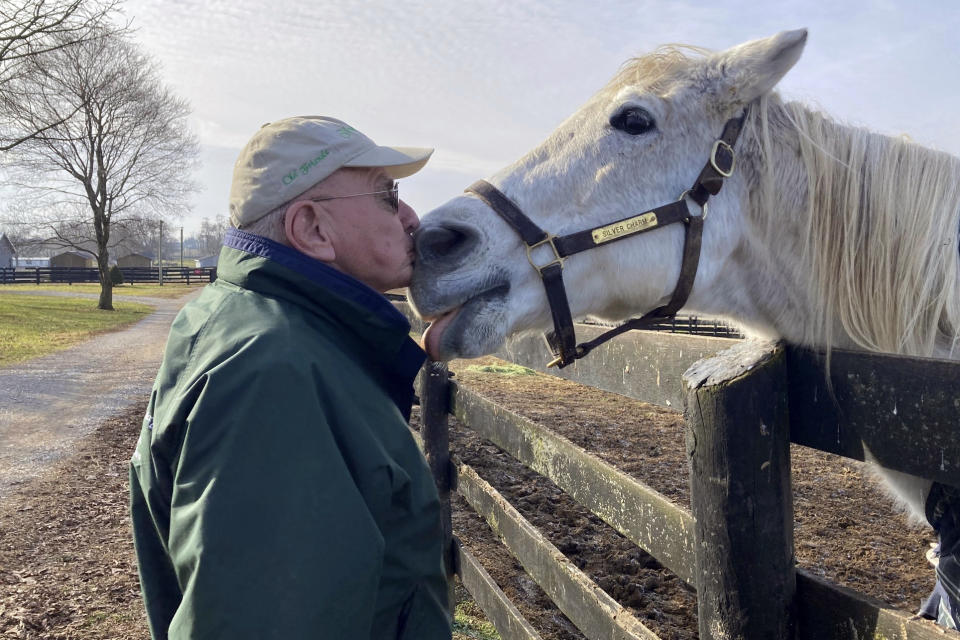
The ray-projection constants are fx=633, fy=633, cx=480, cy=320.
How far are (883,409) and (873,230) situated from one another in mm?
842

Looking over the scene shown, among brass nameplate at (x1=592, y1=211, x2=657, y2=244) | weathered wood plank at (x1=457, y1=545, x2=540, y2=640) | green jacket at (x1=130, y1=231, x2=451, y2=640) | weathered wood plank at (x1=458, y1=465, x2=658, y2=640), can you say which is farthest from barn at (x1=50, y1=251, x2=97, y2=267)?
green jacket at (x1=130, y1=231, x2=451, y2=640)

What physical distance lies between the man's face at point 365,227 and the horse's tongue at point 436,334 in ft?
0.77

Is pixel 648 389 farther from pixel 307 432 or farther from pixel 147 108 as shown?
pixel 147 108

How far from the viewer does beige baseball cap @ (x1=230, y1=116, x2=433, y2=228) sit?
4.81 ft

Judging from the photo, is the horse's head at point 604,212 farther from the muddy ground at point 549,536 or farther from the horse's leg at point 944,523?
the muddy ground at point 549,536

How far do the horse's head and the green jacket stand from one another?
456mm

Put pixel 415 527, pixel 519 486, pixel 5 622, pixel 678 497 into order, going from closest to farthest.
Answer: pixel 415 527
pixel 5 622
pixel 678 497
pixel 519 486

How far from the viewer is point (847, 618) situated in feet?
4.13

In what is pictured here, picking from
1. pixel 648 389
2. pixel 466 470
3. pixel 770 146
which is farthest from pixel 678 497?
pixel 770 146

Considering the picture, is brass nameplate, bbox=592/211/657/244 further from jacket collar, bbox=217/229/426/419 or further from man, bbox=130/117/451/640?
jacket collar, bbox=217/229/426/419

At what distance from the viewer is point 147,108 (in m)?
23.9

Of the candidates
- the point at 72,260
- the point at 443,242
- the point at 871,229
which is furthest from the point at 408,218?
the point at 72,260

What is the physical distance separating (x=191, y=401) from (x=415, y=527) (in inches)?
19.5

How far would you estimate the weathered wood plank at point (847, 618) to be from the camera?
1.11 metres
